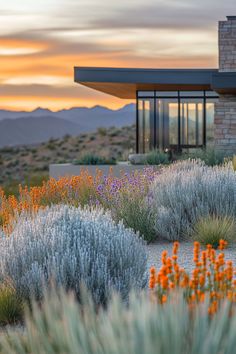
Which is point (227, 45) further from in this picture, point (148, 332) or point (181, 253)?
point (148, 332)

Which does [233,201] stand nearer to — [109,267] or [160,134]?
[109,267]

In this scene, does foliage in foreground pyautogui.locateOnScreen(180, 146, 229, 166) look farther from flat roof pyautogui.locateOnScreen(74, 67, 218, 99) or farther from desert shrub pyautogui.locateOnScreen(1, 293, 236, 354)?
desert shrub pyautogui.locateOnScreen(1, 293, 236, 354)

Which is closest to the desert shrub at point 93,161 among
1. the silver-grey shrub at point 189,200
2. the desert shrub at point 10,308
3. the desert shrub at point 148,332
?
the silver-grey shrub at point 189,200

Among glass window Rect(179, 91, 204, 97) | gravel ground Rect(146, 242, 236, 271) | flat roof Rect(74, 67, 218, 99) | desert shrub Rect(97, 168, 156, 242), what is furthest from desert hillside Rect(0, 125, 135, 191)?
gravel ground Rect(146, 242, 236, 271)

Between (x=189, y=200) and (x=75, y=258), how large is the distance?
536 centimetres

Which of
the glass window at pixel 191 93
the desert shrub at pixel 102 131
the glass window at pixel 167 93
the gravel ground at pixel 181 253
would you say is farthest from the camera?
the desert shrub at pixel 102 131

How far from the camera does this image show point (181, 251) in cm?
1088

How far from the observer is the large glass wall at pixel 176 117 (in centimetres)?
3303

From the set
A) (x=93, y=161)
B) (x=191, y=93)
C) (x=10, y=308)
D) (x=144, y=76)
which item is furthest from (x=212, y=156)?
(x=10, y=308)

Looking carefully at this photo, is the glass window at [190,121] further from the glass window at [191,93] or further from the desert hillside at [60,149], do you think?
the desert hillside at [60,149]

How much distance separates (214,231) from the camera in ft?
36.4

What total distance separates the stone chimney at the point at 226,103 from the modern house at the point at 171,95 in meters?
0.03

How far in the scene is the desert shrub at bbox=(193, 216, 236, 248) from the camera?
36.3 feet

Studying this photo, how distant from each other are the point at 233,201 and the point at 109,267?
5.57m
